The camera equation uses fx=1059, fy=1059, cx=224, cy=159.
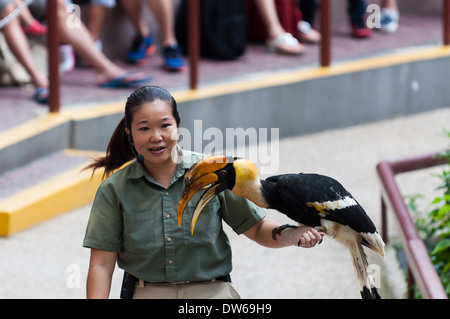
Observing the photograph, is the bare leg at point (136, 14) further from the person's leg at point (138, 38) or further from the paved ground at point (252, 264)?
the paved ground at point (252, 264)

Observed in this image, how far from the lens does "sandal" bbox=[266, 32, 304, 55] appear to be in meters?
8.91

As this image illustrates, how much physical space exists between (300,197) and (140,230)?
24.7 inches

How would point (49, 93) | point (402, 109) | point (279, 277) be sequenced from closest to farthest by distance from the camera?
point (279, 277), point (49, 93), point (402, 109)

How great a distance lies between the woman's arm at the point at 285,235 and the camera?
2521 mm

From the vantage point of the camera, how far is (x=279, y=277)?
5.35 metres

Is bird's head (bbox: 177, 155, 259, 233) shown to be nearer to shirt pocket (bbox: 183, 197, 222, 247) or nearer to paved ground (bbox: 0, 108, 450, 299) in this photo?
shirt pocket (bbox: 183, 197, 222, 247)

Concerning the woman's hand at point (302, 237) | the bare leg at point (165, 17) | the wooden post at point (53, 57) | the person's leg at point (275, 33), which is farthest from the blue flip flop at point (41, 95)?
the woman's hand at point (302, 237)

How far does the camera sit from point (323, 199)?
8.12 feet

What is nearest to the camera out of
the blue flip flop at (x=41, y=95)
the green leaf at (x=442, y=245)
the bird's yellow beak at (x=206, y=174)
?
the bird's yellow beak at (x=206, y=174)

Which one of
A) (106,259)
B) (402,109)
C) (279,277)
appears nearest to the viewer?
(106,259)

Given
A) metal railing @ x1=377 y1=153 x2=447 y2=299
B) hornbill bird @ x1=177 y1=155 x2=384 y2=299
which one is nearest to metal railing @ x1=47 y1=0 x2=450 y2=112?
metal railing @ x1=377 y1=153 x2=447 y2=299

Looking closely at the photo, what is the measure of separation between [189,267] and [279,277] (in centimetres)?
240

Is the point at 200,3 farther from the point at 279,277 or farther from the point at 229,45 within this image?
the point at 279,277
